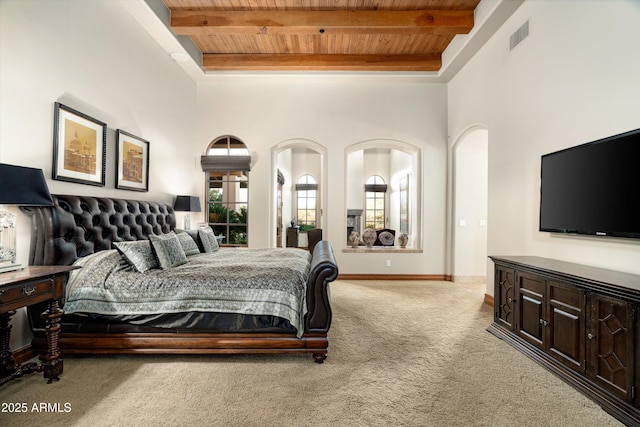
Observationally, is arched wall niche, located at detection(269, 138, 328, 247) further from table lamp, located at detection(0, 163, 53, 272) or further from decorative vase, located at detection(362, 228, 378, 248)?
table lamp, located at detection(0, 163, 53, 272)

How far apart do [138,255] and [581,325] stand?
3.47 meters

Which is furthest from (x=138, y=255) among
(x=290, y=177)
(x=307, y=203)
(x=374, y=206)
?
(x=374, y=206)

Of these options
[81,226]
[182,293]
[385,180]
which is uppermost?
[385,180]

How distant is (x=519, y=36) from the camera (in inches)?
144

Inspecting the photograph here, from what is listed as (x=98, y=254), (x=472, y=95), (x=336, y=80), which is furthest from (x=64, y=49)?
(x=472, y=95)

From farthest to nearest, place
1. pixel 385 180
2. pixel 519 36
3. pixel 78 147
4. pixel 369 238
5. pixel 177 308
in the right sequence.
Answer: pixel 385 180
pixel 369 238
pixel 519 36
pixel 78 147
pixel 177 308

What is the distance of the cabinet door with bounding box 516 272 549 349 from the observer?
2592 mm

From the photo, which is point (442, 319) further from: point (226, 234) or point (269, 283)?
point (226, 234)

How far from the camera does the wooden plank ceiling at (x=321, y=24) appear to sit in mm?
4195

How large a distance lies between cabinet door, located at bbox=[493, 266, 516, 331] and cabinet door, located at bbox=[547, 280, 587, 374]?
48 cm

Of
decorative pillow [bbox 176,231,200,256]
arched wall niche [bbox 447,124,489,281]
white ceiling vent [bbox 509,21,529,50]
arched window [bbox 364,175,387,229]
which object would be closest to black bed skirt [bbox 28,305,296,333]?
decorative pillow [bbox 176,231,200,256]

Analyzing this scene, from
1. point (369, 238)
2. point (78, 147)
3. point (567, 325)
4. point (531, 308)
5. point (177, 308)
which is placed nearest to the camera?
point (567, 325)

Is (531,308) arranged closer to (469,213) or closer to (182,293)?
(182,293)

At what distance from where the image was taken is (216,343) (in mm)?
2525
